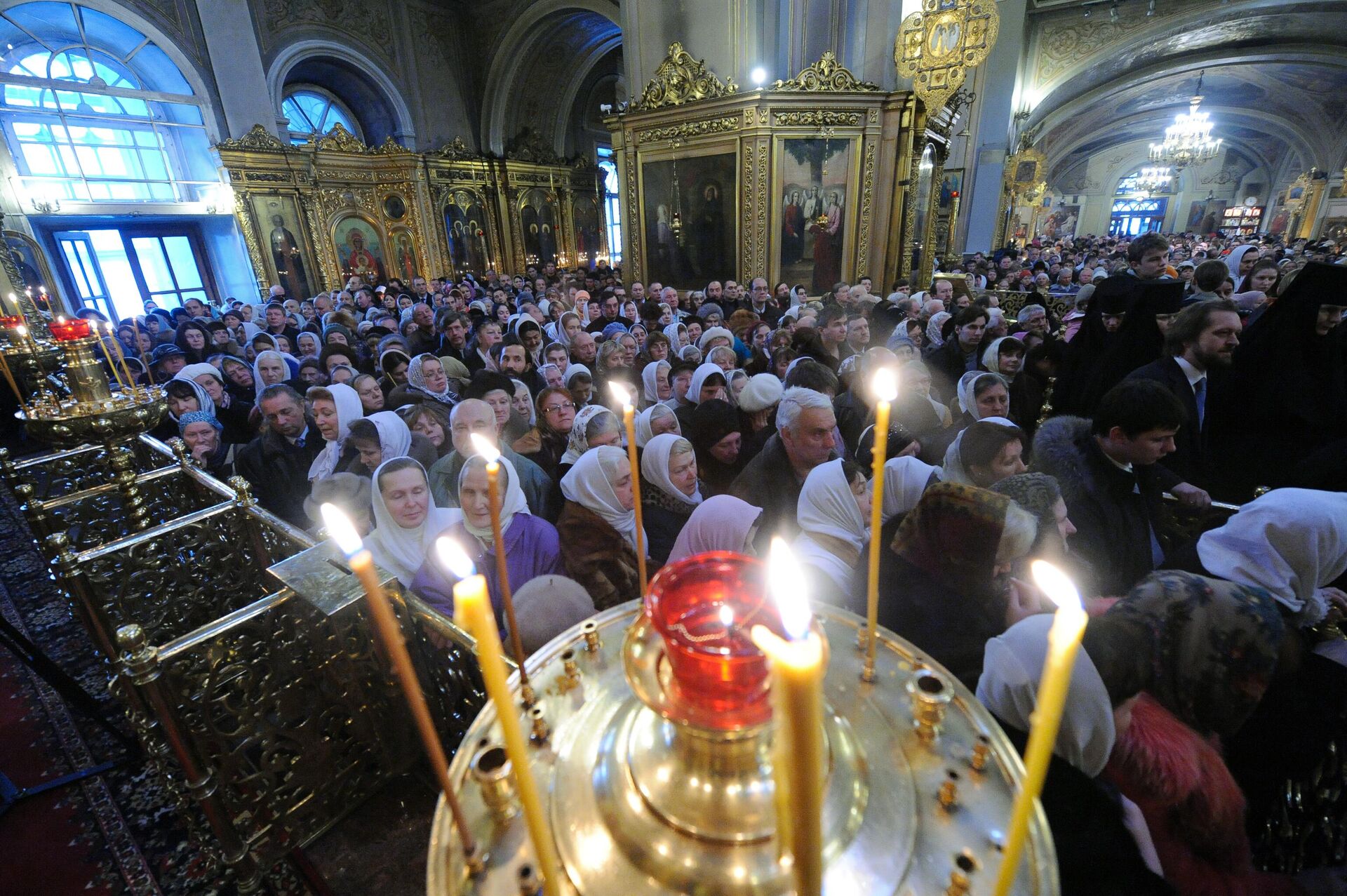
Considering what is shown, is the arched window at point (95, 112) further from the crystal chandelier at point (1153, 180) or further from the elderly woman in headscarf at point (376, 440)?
the crystal chandelier at point (1153, 180)

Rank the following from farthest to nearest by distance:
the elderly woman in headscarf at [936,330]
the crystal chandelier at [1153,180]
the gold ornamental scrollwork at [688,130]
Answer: the crystal chandelier at [1153,180]
the gold ornamental scrollwork at [688,130]
the elderly woman in headscarf at [936,330]

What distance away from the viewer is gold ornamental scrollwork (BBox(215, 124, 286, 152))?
40.5ft

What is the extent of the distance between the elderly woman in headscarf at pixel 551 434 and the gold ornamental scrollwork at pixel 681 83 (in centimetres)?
891

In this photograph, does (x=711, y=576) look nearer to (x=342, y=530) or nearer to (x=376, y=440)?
(x=342, y=530)

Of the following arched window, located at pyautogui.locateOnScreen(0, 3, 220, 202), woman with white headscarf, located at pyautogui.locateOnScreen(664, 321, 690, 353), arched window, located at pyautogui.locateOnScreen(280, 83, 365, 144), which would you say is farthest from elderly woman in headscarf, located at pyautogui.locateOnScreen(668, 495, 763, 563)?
arched window, located at pyautogui.locateOnScreen(280, 83, 365, 144)

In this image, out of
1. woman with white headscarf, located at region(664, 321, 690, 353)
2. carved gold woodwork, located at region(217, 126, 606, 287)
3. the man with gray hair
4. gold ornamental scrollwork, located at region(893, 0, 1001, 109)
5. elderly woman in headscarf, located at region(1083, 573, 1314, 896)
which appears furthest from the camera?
carved gold woodwork, located at region(217, 126, 606, 287)

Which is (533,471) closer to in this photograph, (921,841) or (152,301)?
(921,841)

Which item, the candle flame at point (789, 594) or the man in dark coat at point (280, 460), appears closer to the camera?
the candle flame at point (789, 594)

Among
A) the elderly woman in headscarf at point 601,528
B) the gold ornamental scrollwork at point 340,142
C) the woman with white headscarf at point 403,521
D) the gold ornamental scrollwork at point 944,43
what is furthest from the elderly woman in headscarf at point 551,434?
the gold ornamental scrollwork at point 340,142

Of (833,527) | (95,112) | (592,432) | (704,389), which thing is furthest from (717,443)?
(95,112)

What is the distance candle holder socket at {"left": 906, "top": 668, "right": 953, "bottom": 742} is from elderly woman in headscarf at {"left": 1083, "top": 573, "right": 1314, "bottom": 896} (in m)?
0.81

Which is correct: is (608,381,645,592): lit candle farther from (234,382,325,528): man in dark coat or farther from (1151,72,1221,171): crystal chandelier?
(1151,72,1221,171): crystal chandelier

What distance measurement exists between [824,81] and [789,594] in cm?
1173

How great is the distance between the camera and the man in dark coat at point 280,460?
3506 millimetres
